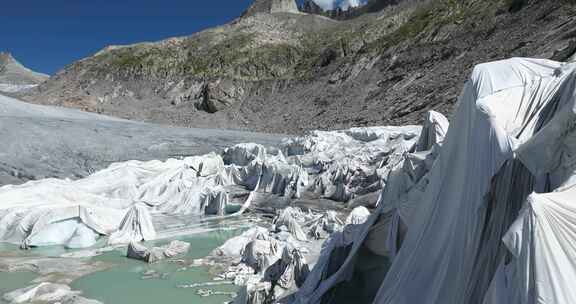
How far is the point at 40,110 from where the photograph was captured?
90.6 ft

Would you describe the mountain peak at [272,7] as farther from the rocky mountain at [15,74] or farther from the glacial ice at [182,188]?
the glacial ice at [182,188]

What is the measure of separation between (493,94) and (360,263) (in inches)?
112

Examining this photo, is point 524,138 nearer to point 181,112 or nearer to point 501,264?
point 501,264

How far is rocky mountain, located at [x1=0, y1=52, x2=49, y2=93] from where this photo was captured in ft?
356

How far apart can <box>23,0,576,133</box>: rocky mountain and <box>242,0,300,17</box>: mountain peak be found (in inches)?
380

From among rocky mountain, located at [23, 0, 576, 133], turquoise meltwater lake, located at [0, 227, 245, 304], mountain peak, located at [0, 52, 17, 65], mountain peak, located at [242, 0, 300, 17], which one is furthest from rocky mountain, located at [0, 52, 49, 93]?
turquoise meltwater lake, located at [0, 227, 245, 304]

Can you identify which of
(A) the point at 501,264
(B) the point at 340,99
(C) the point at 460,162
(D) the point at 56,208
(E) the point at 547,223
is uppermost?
(B) the point at 340,99

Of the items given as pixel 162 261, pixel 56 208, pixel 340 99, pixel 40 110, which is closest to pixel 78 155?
pixel 40 110

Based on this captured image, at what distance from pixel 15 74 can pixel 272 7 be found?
229 ft

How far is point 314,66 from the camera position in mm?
60188

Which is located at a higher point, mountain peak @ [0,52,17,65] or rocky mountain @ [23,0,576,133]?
mountain peak @ [0,52,17,65]

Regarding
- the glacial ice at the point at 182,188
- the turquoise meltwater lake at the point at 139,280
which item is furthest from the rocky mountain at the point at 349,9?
the turquoise meltwater lake at the point at 139,280

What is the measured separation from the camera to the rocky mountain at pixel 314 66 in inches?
1421

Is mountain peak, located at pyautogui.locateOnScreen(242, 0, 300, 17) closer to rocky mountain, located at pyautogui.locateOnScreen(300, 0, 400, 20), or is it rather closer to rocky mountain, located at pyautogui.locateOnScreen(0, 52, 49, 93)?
rocky mountain, located at pyautogui.locateOnScreen(300, 0, 400, 20)
